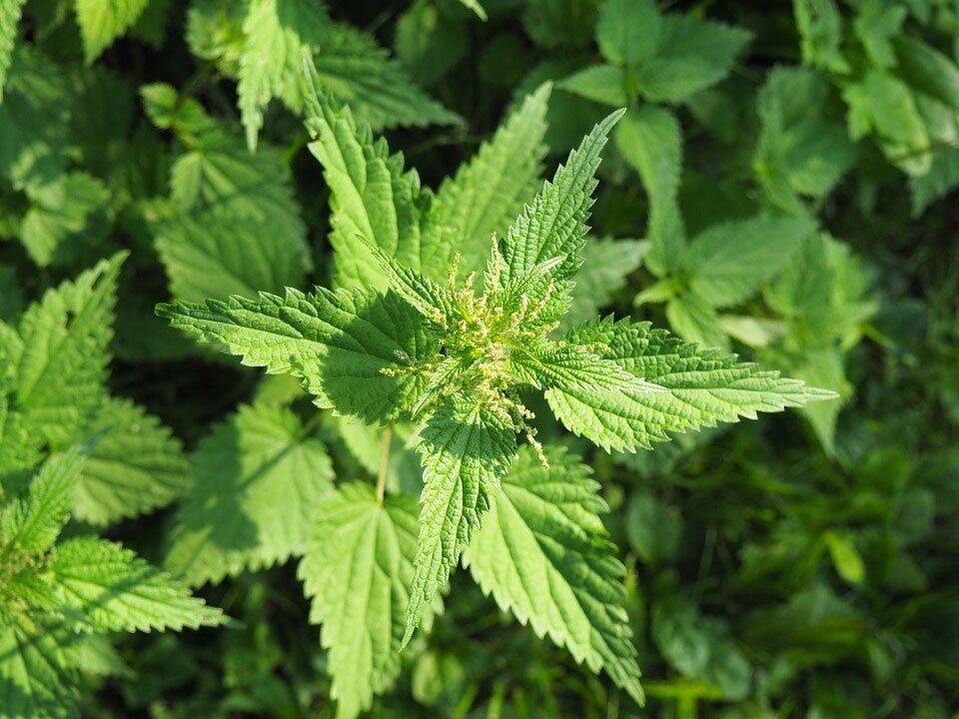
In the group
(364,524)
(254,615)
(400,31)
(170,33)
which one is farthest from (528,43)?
(254,615)

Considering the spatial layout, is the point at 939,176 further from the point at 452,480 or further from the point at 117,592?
the point at 117,592

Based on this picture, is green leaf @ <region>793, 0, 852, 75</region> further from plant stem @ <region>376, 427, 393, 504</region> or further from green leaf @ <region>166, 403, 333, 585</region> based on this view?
green leaf @ <region>166, 403, 333, 585</region>

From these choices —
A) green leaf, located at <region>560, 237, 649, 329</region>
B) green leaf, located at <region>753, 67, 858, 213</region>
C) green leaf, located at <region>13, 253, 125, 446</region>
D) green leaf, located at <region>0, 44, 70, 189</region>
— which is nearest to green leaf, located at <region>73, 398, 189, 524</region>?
green leaf, located at <region>13, 253, 125, 446</region>

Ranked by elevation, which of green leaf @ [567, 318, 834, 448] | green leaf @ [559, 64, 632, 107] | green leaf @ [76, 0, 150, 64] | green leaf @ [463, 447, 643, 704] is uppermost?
green leaf @ [76, 0, 150, 64]

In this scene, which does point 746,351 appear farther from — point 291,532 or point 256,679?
point 256,679

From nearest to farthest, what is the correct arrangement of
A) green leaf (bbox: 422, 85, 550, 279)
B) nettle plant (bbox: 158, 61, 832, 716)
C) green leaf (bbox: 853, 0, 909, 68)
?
nettle plant (bbox: 158, 61, 832, 716)
green leaf (bbox: 422, 85, 550, 279)
green leaf (bbox: 853, 0, 909, 68)
